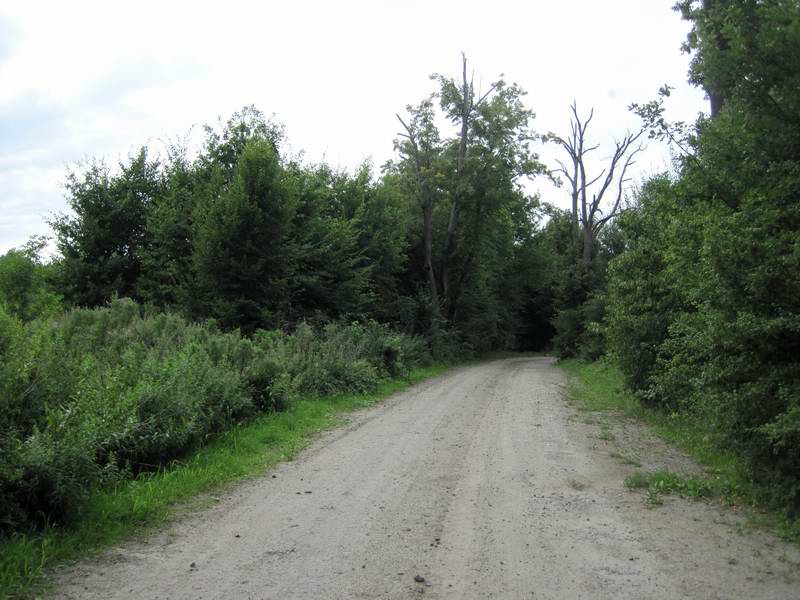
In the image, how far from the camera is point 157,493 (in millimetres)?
7359

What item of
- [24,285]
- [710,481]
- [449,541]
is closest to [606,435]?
[710,481]

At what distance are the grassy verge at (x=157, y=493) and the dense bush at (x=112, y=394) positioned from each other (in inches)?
9.4

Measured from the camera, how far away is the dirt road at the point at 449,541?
4.94 meters

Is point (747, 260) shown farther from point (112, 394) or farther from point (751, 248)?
point (112, 394)

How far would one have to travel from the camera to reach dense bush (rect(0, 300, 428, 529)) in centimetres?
608

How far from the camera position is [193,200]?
25250mm

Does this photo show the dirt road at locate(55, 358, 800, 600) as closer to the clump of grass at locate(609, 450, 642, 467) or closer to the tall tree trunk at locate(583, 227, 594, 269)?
the clump of grass at locate(609, 450, 642, 467)

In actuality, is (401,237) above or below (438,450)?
above

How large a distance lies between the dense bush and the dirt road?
99cm

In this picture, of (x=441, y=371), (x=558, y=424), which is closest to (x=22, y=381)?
(x=558, y=424)

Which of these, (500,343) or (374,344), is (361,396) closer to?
(374,344)

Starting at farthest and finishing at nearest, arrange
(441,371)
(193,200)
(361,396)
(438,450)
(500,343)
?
1. (500,343)
2. (441,371)
3. (193,200)
4. (361,396)
5. (438,450)

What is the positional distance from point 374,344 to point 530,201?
28289 millimetres

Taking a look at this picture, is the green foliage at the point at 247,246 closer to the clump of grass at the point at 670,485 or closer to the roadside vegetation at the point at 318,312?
the roadside vegetation at the point at 318,312
